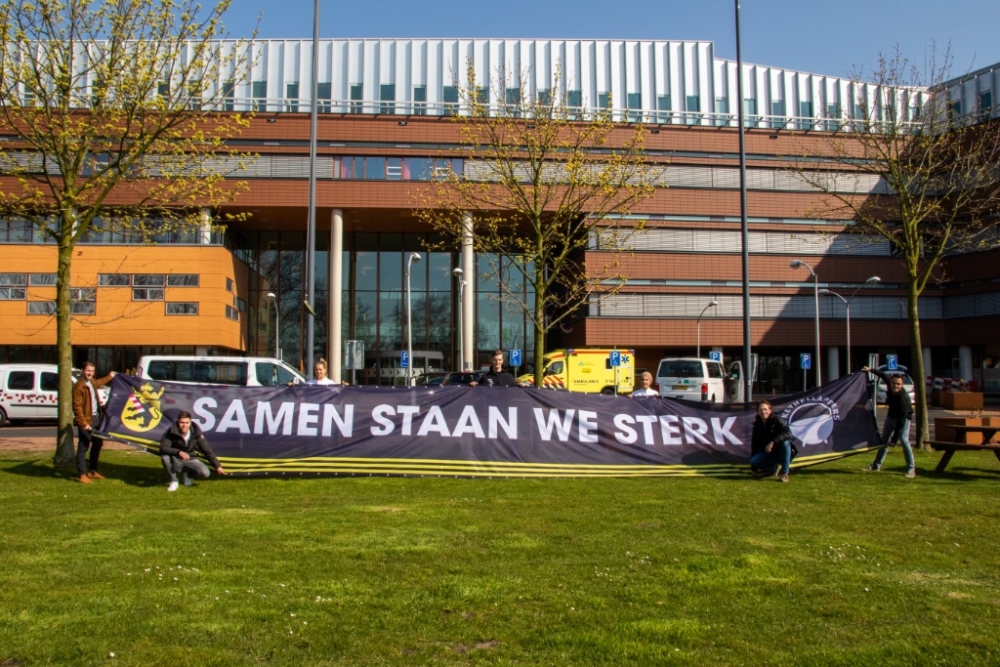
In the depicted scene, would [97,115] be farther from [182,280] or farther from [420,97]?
[420,97]

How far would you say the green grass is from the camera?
4594 mm

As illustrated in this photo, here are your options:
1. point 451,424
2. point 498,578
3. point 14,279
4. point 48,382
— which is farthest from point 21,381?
point 498,578

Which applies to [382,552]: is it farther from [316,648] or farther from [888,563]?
[888,563]

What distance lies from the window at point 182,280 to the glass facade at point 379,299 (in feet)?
23.9

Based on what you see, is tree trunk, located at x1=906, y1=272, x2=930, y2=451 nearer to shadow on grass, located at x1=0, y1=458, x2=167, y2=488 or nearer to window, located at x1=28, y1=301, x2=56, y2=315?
shadow on grass, located at x1=0, y1=458, x2=167, y2=488

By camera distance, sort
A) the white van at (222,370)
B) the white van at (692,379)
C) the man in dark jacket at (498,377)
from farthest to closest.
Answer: the white van at (692,379)
the white van at (222,370)
the man in dark jacket at (498,377)

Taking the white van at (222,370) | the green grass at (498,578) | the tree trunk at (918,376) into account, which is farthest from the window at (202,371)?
the tree trunk at (918,376)

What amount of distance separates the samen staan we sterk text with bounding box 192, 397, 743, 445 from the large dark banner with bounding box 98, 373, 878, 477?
16 mm

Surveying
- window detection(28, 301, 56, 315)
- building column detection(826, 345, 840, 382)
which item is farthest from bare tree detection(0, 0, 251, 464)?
building column detection(826, 345, 840, 382)

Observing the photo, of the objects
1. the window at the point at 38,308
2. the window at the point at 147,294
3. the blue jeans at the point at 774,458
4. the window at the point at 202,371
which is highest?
the window at the point at 147,294

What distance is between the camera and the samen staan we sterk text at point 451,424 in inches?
476

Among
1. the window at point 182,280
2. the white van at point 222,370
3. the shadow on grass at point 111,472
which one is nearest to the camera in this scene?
the shadow on grass at point 111,472

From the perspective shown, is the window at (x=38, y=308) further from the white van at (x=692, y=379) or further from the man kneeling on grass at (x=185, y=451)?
the man kneeling on grass at (x=185, y=451)

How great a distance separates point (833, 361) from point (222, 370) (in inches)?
1604
